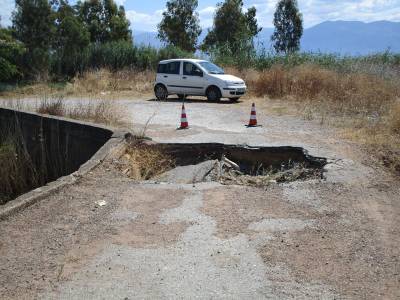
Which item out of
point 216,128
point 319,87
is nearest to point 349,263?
point 216,128

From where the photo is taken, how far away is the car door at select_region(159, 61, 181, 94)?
1908 cm

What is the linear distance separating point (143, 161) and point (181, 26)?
26291 millimetres

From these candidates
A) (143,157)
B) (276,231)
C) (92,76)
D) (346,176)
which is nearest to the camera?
(276,231)

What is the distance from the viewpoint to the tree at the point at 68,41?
92.2 ft

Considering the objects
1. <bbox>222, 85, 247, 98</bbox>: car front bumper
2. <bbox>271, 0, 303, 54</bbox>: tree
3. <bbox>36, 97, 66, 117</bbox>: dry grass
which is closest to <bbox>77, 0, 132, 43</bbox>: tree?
<bbox>222, 85, 247, 98</bbox>: car front bumper

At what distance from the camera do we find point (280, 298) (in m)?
3.90

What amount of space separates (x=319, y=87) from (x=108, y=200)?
1340 centimetres

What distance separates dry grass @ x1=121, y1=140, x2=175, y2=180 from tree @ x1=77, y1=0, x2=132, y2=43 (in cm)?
2528

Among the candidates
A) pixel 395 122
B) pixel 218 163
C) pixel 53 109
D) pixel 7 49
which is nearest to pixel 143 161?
pixel 218 163

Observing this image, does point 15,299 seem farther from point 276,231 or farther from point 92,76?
point 92,76

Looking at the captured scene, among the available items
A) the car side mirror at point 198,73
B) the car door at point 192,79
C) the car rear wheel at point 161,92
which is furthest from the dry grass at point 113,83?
the car side mirror at point 198,73

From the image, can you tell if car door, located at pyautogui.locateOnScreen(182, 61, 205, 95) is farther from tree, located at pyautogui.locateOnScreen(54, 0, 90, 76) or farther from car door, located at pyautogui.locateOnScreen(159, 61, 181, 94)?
tree, located at pyautogui.locateOnScreen(54, 0, 90, 76)

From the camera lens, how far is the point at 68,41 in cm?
2866

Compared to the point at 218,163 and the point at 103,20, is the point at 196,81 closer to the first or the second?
the point at 218,163
